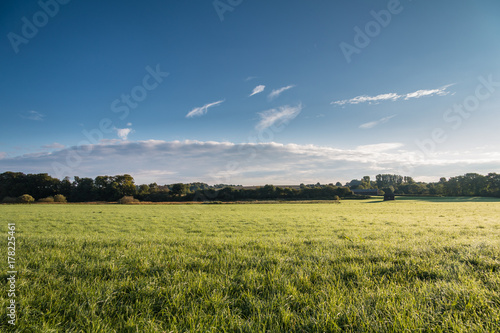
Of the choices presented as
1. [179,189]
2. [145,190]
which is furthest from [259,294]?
[145,190]

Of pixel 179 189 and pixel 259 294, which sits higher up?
pixel 179 189

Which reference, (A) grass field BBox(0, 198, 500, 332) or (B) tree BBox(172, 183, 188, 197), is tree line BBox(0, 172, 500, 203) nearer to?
(B) tree BBox(172, 183, 188, 197)

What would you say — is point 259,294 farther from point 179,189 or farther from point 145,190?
point 145,190

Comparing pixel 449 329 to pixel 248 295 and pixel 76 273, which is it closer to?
pixel 248 295

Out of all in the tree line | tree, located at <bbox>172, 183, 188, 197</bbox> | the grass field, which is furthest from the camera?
tree, located at <bbox>172, 183, 188, 197</bbox>

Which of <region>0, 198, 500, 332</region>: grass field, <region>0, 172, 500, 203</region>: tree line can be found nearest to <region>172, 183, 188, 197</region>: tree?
<region>0, 172, 500, 203</region>: tree line

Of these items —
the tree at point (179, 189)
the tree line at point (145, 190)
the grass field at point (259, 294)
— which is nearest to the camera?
the grass field at point (259, 294)

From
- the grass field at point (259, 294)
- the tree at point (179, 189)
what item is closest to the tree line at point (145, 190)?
the tree at point (179, 189)

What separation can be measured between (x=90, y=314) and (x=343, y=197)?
317 ft

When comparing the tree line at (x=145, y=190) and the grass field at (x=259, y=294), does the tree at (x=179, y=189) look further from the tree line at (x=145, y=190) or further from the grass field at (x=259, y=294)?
the grass field at (x=259, y=294)

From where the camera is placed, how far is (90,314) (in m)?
2.51

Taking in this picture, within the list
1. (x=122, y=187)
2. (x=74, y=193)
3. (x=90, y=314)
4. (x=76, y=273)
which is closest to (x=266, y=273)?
(x=90, y=314)

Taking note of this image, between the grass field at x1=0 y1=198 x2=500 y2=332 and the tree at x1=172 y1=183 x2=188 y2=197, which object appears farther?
the tree at x1=172 y1=183 x2=188 y2=197

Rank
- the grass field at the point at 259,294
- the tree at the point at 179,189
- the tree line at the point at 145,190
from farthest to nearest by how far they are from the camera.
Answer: the tree at the point at 179,189 → the tree line at the point at 145,190 → the grass field at the point at 259,294
